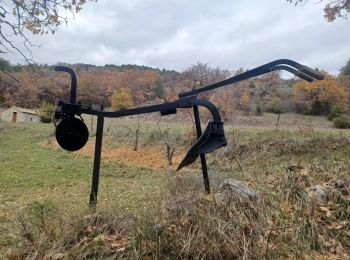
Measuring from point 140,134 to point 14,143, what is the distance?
8.30 metres

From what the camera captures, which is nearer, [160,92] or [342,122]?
[342,122]

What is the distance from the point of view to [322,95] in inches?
1204

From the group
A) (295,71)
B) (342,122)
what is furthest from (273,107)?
(295,71)

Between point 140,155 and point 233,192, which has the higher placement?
point 233,192

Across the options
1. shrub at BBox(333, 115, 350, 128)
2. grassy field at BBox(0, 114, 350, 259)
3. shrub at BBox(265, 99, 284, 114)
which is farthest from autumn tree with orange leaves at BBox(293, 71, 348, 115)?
grassy field at BBox(0, 114, 350, 259)

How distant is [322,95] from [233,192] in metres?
29.6

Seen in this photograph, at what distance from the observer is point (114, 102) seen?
1110 inches

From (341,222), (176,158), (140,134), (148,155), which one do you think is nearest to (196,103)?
(341,222)

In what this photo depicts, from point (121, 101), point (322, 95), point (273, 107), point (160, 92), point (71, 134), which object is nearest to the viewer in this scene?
point (71, 134)

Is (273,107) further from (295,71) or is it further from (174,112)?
(174,112)

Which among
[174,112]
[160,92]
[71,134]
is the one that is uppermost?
[160,92]

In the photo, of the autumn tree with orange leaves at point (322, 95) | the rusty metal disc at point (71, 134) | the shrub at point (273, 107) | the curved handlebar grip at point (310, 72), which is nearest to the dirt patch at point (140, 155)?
the rusty metal disc at point (71, 134)

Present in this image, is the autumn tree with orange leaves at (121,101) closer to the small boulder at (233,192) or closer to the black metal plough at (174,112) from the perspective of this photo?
the small boulder at (233,192)

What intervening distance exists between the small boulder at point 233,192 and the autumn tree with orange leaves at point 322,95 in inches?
1019
